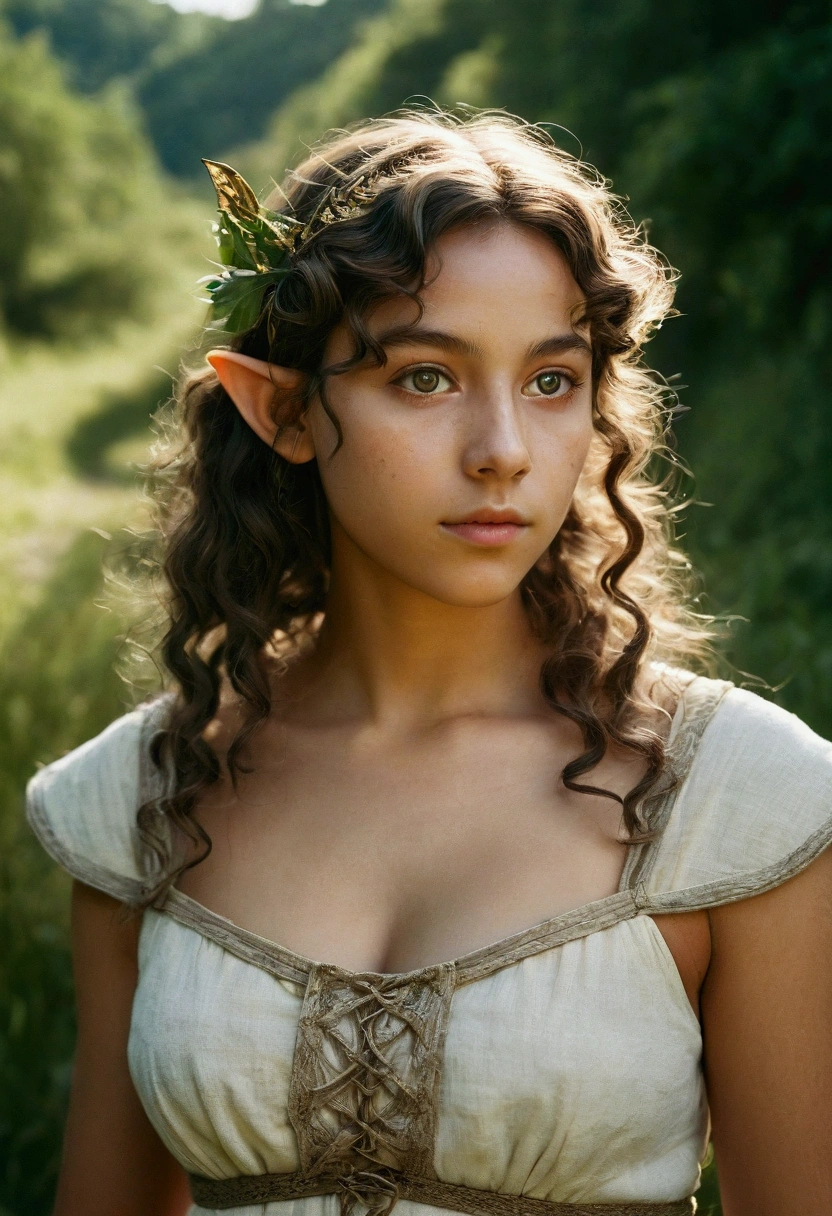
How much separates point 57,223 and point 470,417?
29608 millimetres

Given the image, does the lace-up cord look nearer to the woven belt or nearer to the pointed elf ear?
the woven belt

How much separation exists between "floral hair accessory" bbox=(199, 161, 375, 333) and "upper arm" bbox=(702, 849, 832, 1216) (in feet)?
3.30

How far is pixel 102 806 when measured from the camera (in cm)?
204

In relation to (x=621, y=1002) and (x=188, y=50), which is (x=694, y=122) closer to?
(x=621, y=1002)

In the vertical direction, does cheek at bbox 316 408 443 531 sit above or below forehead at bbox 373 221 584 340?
below

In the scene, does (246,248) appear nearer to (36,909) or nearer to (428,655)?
(428,655)

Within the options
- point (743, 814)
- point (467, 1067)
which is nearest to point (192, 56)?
point (743, 814)

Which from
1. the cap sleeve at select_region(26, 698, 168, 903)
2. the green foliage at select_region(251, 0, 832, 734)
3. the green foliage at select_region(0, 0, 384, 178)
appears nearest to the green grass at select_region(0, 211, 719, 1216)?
the cap sleeve at select_region(26, 698, 168, 903)

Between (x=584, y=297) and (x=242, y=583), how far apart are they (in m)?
0.69

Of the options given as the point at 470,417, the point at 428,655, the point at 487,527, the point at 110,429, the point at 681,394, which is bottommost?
the point at 428,655

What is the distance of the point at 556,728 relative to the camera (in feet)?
6.23

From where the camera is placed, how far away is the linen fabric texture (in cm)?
160

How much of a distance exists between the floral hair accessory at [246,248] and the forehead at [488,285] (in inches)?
9.6

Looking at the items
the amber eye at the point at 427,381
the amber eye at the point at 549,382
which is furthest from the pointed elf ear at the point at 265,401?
the amber eye at the point at 549,382
